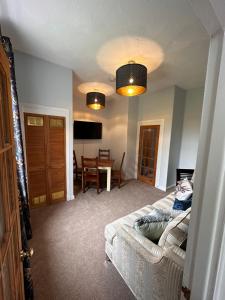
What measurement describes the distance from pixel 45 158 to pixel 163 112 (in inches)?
119

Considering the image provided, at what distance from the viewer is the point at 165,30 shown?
1.64 m

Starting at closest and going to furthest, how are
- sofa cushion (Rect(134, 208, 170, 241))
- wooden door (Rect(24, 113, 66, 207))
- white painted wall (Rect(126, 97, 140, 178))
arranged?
sofa cushion (Rect(134, 208, 170, 241)), wooden door (Rect(24, 113, 66, 207)), white painted wall (Rect(126, 97, 140, 178))

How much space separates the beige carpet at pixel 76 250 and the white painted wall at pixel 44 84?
0.83 m

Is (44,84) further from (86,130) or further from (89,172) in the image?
(86,130)

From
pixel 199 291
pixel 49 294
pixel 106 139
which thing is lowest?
pixel 49 294

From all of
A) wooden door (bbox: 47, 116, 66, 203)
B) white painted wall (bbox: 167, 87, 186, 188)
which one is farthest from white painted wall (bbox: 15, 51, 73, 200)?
white painted wall (bbox: 167, 87, 186, 188)

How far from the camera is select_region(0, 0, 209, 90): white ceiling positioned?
1.38m

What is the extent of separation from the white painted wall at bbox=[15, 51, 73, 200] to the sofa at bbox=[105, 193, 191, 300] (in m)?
2.00

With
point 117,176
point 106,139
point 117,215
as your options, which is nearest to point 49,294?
point 117,215

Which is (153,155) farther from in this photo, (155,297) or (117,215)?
(155,297)

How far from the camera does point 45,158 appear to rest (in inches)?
102

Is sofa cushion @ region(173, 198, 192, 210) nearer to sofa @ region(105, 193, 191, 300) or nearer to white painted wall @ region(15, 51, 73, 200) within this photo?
sofa @ region(105, 193, 191, 300)

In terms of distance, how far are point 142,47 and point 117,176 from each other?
9.75 feet

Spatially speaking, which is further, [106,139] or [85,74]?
[106,139]
